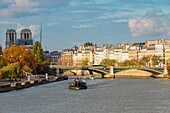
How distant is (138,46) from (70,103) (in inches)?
4770

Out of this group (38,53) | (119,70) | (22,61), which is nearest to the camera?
(22,61)

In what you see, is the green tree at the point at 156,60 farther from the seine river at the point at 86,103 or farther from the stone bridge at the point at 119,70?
the seine river at the point at 86,103

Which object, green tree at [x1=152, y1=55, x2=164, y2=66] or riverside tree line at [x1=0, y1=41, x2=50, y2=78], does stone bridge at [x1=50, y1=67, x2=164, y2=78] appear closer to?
riverside tree line at [x1=0, y1=41, x2=50, y2=78]

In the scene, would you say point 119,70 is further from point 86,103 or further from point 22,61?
point 86,103

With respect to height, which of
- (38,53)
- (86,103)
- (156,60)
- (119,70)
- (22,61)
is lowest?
(86,103)

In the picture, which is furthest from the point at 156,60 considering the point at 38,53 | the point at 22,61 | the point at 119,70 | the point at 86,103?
the point at 86,103

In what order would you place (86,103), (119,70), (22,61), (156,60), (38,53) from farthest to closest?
(156,60) → (119,70) → (38,53) → (22,61) → (86,103)

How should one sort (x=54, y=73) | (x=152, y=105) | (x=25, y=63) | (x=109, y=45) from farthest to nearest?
1. (x=109, y=45)
2. (x=54, y=73)
3. (x=25, y=63)
4. (x=152, y=105)

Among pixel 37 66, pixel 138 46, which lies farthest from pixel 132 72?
pixel 138 46

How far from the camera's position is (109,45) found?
194 m

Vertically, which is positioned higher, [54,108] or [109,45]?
[109,45]

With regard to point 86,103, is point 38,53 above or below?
above

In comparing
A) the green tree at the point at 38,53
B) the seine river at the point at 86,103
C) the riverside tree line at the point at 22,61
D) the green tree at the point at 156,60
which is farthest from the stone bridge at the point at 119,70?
the seine river at the point at 86,103

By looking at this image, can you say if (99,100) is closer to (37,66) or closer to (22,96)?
(22,96)
